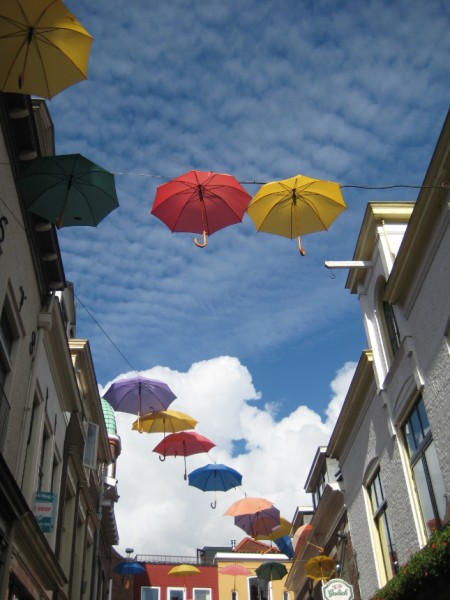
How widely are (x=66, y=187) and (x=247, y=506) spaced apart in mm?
15930

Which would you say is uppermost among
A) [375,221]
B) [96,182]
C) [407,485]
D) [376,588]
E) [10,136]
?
[375,221]

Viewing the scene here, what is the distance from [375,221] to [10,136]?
8526 mm

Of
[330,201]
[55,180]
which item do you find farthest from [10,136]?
[330,201]

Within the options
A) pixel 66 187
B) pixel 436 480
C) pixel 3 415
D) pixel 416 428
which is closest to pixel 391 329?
pixel 416 428

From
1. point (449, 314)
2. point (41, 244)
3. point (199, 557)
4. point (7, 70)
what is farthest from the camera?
point (199, 557)

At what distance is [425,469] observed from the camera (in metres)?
13.1

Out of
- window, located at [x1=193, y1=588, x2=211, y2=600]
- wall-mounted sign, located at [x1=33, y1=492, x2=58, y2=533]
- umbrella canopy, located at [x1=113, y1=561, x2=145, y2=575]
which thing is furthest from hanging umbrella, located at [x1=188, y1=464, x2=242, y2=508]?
window, located at [x1=193, y1=588, x2=211, y2=600]

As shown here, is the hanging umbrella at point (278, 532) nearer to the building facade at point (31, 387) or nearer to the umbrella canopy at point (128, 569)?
the building facade at point (31, 387)

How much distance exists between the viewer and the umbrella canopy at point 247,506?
22969 mm

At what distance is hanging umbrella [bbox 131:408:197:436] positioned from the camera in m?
18.2

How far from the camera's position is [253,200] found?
473 inches

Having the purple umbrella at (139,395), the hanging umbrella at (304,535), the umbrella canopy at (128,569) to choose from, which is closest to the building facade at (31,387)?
the purple umbrella at (139,395)

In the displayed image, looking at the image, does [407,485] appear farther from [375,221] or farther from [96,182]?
[96,182]

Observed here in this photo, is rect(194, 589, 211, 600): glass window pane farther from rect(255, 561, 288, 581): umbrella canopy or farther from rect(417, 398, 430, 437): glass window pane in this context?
rect(417, 398, 430, 437): glass window pane
